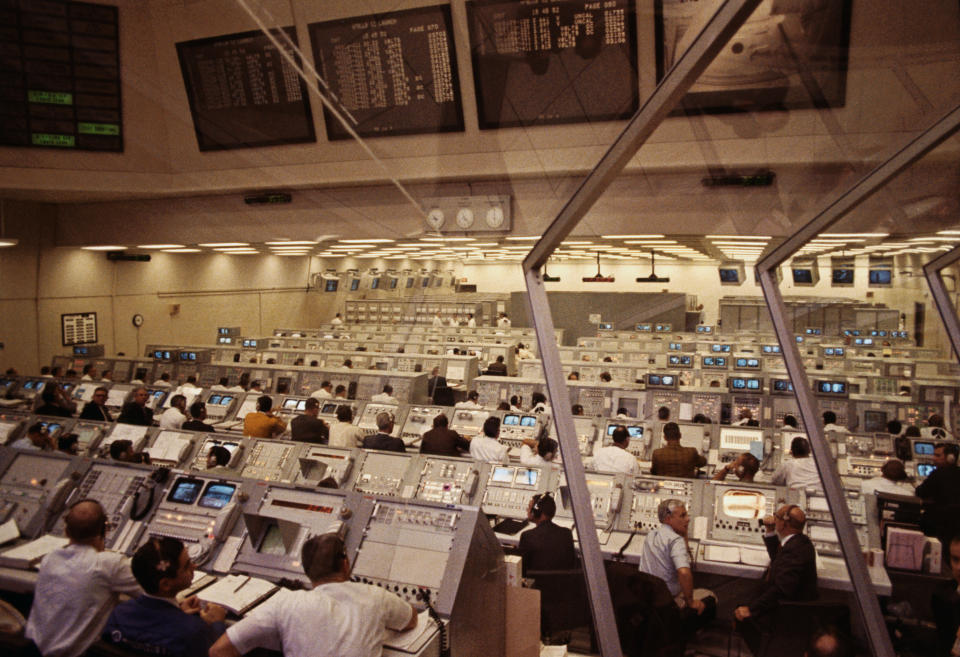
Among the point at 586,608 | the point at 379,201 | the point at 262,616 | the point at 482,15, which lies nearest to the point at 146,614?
the point at 262,616

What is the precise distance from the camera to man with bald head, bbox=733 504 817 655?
122 inches

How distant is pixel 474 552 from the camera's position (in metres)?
2.35

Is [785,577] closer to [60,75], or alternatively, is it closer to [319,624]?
Answer: [319,624]

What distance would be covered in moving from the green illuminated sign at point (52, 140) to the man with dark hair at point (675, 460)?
668 centimetres

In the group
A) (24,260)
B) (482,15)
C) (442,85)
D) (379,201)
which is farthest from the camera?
(24,260)

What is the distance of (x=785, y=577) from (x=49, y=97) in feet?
23.0

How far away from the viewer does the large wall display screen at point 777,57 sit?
189 centimetres

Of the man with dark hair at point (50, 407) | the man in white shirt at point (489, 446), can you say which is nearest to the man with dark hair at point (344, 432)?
the man in white shirt at point (489, 446)

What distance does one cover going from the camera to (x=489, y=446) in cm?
505

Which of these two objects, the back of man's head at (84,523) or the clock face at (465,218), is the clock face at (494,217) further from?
the back of man's head at (84,523)

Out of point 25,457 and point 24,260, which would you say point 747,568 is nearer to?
point 25,457

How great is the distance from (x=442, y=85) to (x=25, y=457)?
14.7ft

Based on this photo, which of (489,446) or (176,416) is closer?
(489,446)

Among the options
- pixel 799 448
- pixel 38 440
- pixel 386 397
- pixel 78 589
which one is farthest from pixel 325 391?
pixel 78 589
